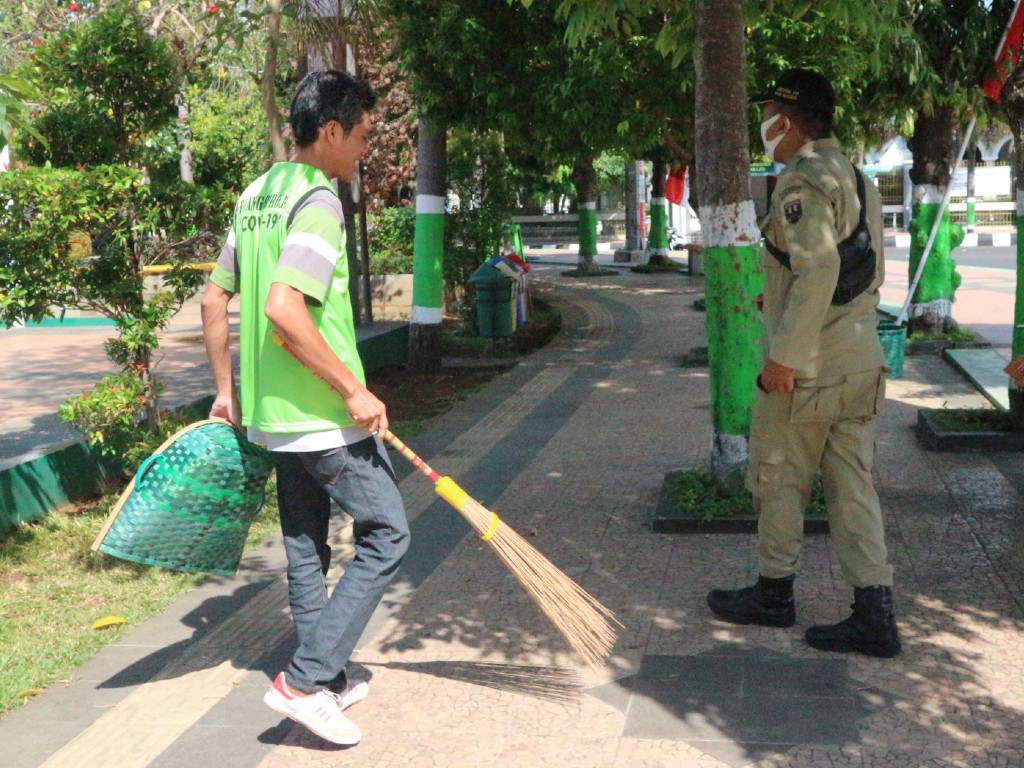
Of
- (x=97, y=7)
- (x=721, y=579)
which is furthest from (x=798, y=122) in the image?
(x=97, y=7)

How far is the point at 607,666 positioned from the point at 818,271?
1563 mm

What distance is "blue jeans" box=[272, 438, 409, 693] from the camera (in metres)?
3.68

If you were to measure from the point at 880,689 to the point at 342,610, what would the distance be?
5.83ft

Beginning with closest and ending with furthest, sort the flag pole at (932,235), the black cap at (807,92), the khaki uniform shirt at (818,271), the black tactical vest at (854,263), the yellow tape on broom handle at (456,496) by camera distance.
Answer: the yellow tape on broom handle at (456,496)
the khaki uniform shirt at (818,271)
the black tactical vest at (854,263)
the black cap at (807,92)
the flag pole at (932,235)

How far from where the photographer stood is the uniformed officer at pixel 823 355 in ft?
13.5

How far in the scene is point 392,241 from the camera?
18484mm

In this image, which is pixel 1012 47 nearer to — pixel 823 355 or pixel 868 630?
pixel 823 355

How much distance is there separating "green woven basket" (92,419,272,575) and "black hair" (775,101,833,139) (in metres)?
2.22

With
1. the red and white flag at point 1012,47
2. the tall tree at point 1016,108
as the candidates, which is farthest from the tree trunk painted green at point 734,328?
the red and white flag at point 1012,47

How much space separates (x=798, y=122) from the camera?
4355 millimetres

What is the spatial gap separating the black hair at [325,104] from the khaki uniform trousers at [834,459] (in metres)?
1.77

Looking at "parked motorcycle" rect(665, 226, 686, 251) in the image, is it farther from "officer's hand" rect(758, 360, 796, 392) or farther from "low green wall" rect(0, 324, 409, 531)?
"officer's hand" rect(758, 360, 796, 392)

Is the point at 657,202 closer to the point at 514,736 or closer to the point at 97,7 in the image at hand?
the point at 97,7

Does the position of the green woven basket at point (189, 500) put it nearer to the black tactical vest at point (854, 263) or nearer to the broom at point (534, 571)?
the broom at point (534, 571)
